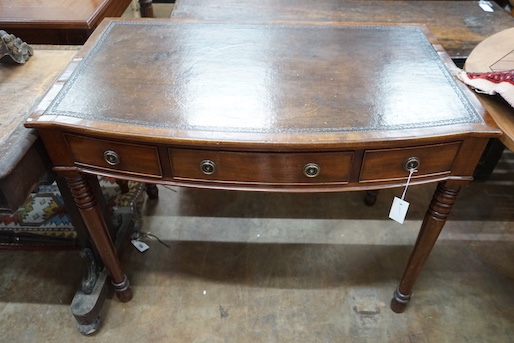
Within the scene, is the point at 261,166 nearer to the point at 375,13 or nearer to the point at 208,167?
the point at 208,167

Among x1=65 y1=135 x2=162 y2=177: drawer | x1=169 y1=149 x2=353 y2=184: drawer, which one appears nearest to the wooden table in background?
x1=169 y1=149 x2=353 y2=184: drawer

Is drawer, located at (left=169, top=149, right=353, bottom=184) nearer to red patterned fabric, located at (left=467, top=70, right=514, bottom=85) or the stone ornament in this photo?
red patterned fabric, located at (left=467, top=70, right=514, bottom=85)

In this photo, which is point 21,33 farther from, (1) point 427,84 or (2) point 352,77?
(1) point 427,84

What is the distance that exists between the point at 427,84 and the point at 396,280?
0.82m

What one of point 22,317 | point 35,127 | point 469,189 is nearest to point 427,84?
point 35,127

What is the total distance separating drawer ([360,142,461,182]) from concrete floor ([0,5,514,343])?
67cm

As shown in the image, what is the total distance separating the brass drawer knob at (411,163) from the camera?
96cm

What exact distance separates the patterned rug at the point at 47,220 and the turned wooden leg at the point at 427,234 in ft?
3.68

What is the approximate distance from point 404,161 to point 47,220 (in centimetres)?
149

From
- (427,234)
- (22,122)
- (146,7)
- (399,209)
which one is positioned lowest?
(427,234)

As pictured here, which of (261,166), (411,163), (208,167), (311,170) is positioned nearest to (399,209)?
(411,163)

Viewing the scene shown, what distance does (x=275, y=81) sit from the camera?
3.49 feet

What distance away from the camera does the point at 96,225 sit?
1181 millimetres

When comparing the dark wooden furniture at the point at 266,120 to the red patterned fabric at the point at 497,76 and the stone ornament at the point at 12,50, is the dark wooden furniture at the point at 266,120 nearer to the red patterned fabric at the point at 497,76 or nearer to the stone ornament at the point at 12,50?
the red patterned fabric at the point at 497,76
